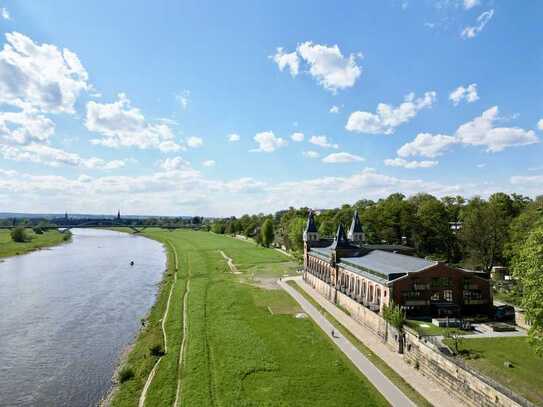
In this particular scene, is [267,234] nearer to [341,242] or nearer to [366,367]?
[341,242]

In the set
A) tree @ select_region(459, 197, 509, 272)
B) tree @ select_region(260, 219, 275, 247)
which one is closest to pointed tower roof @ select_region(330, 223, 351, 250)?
tree @ select_region(459, 197, 509, 272)

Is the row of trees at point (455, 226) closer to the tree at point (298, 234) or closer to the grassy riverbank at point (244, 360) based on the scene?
the tree at point (298, 234)

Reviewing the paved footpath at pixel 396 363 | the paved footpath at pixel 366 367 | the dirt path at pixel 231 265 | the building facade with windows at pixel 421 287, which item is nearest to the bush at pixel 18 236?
the dirt path at pixel 231 265

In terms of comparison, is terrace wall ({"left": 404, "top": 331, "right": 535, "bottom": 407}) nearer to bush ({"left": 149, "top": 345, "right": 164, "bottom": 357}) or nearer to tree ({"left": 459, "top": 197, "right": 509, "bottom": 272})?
bush ({"left": 149, "top": 345, "right": 164, "bottom": 357})

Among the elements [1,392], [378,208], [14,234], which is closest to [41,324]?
[1,392]

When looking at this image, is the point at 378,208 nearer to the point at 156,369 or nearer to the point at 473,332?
Answer: the point at 473,332

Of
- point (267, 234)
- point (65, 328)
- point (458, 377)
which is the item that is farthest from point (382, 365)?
point (267, 234)

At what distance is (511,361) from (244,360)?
804 inches

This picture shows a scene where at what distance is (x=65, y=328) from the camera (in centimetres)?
4312

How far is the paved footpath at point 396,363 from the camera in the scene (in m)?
26.7

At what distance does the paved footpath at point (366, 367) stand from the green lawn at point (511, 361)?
20.9 ft

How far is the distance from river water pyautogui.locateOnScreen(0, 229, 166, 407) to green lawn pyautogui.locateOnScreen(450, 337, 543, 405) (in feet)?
91.5

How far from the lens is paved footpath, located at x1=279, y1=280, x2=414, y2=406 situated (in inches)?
1048

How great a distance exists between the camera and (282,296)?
58.8 meters
